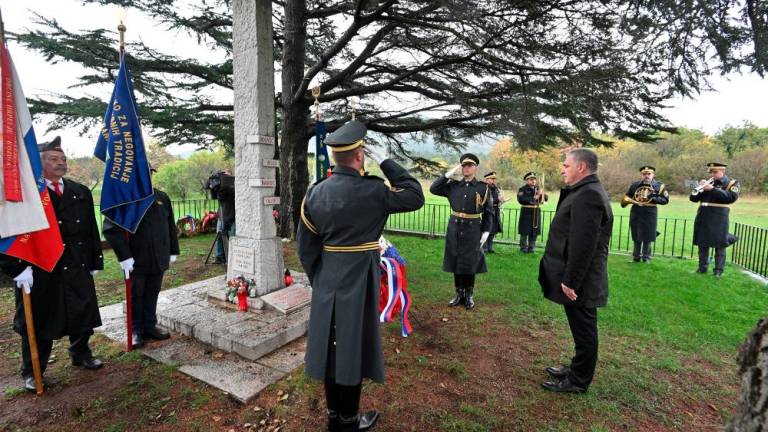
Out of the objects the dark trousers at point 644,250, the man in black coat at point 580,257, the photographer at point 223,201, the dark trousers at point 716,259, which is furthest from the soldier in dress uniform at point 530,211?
the photographer at point 223,201

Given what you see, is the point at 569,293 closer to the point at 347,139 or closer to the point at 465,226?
the point at 347,139

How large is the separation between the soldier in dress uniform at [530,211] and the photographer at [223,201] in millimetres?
6794

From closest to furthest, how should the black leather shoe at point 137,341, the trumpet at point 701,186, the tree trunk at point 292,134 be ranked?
the black leather shoe at point 137,341 < the trumpet at point 701,186 < the tree trunk at point 292,134

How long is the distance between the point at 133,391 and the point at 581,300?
12.6ft

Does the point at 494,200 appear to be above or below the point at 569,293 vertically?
above

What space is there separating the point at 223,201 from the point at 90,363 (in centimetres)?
437

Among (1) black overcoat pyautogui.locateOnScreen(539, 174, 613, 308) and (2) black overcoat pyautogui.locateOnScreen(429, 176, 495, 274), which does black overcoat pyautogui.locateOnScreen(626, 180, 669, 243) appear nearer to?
(2) black overcoat pyautogui.locateOnScreen(429, 176, 495, 274)

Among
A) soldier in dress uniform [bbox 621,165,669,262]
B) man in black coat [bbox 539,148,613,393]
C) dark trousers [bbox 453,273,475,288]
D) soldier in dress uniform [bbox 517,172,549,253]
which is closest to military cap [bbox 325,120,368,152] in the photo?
man in black coat [bbox 539,148,613,393]

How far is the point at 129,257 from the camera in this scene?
12.1 feet

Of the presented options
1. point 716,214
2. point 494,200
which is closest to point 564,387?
point 494,200

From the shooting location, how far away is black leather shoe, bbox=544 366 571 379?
3262 mm

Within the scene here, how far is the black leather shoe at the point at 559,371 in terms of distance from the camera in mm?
3262

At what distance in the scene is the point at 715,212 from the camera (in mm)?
6965

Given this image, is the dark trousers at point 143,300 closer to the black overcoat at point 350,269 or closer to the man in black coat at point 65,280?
the man in black coat at point 65,280
